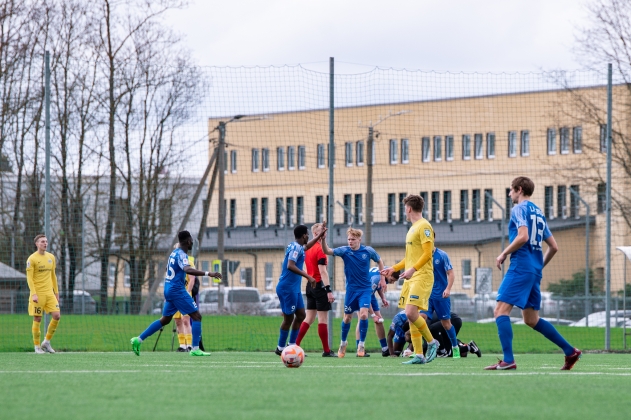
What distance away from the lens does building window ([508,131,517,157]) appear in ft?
72.1

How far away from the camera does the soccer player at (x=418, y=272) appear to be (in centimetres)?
1150

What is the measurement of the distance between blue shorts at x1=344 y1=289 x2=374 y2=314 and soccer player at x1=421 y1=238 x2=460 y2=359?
0.83 metres

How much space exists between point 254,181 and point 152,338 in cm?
455

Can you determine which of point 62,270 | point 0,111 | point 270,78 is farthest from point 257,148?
point 0,111

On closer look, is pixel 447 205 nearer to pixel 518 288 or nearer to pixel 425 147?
pixel 425 147

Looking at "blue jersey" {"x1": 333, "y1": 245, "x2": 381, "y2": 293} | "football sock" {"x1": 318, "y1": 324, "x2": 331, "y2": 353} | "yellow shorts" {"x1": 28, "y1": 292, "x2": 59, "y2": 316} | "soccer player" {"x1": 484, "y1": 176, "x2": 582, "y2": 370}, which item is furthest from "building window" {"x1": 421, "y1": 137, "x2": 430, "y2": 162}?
"soccer player" {"x1": 484, "y1": 176, "x2": 582, "y2": 370}

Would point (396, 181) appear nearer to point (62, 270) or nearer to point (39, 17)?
point (62, 270)

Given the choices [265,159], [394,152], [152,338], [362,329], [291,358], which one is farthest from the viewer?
A: [394,152]

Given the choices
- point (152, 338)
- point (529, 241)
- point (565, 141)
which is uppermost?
point (565, 141)

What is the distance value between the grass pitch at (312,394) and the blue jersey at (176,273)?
15.1 ft

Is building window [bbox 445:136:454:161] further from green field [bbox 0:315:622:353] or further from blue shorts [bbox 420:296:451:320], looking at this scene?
blue shorts [bbox 420:296:451:320]

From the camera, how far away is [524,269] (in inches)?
393

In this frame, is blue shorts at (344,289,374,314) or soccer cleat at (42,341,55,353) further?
soccer cleat at (42,341,55,353)

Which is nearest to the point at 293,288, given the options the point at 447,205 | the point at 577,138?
the point at 447,205
